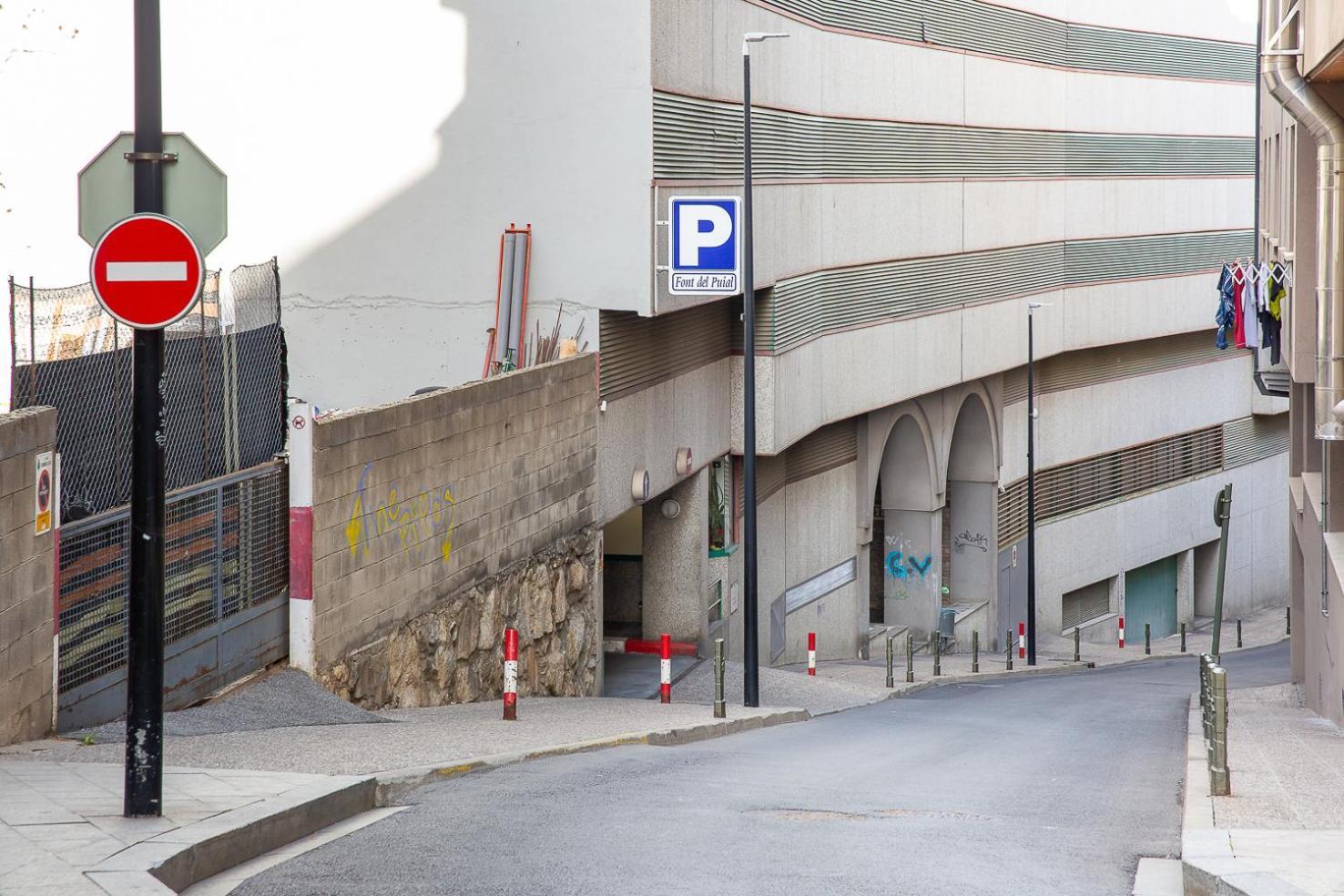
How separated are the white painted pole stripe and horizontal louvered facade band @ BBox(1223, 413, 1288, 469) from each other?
52.1m

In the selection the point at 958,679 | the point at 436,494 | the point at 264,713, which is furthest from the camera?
the point at 958,679

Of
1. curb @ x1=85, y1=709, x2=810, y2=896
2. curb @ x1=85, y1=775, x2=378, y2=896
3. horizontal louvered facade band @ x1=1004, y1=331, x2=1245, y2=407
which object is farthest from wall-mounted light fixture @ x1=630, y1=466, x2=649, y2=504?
horizontal louvered facade band @ x1=1004, y1=331, x2=1245, y2=407

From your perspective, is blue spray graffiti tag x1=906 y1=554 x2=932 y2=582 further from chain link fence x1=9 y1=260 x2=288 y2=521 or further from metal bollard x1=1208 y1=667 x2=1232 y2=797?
metal bollard x1=1208 y1=667 x2=1232 y2=797

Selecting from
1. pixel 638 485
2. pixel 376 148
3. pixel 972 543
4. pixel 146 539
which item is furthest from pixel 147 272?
pixel 972 543

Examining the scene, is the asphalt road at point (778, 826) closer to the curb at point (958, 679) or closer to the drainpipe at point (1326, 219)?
the drainpipe at point (1326, 219)

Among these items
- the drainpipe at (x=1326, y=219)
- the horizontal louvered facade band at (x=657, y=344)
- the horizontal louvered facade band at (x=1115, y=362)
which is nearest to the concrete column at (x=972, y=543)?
the horizontal louvered facade band at (x=1115, y=362)

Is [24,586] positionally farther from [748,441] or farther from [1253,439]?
[1253,439]

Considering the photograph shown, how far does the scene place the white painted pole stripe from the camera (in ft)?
25.1

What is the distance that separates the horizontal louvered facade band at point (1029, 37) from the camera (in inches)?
1288

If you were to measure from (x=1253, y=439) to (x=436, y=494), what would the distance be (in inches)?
1859

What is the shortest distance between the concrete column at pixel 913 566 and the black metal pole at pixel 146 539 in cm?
3490

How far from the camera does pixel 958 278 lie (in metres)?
38.8

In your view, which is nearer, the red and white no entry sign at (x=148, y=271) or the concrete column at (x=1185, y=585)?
the red and white no entry sign at (x=148, y=271)

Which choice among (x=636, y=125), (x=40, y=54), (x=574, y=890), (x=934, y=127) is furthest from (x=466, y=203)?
(x=934, y=127)
